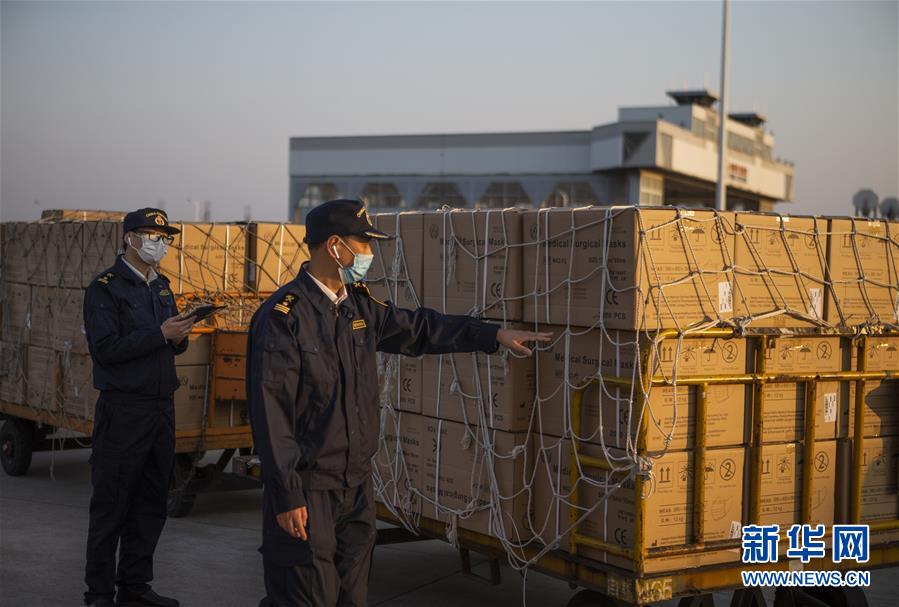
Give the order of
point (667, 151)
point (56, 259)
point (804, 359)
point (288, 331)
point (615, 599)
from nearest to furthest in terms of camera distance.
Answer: point (288, 331), point (615, 599), point (804, 359), point (56, 259), point (667, 151)

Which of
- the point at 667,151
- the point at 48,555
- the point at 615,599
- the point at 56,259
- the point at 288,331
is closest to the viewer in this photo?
Result: the point at 288,331

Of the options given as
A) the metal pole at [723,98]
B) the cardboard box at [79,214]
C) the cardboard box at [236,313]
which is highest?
the metal pole at [723,98]

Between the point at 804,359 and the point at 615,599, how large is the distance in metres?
1.49

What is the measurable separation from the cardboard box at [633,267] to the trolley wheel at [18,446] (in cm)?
693

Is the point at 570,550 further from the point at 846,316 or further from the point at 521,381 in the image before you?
the point at 846,316

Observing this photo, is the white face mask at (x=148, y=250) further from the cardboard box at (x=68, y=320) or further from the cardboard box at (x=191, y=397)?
the cardboard box at (x=68, y=320)

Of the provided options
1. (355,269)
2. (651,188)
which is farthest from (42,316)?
(651,188)

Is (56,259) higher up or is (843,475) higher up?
(56,259)

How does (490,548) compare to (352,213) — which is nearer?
(352,213)

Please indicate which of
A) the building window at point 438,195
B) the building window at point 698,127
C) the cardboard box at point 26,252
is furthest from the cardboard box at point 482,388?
the building window at point 698,127

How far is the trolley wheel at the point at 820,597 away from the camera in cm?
547

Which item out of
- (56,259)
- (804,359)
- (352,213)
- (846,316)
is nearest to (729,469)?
(804,359)

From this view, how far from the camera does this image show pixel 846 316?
5.29 meters

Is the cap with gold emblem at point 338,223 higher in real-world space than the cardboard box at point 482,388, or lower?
higher
